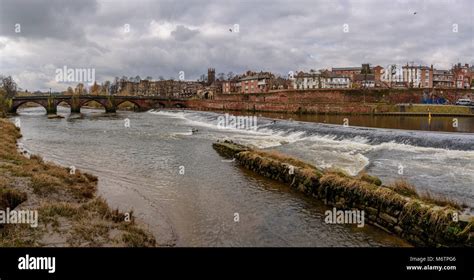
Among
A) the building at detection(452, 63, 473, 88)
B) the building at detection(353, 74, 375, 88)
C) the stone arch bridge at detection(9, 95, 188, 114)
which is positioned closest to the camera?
the stone arch bridge at detection(9, 95, 188, 114)

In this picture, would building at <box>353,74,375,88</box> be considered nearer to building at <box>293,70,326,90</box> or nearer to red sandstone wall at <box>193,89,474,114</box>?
building at <box>293,70,326,90</box>

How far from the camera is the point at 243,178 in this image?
71.9 ft

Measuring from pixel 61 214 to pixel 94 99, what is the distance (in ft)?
327

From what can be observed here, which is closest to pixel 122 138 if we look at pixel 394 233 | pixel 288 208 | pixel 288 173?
pixel 288 173

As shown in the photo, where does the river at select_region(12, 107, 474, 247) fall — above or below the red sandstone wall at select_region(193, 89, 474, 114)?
Answer: below

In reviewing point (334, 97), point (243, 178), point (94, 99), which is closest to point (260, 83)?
point (334, 97)

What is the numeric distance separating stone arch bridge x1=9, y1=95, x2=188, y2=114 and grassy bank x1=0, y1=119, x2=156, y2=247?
282ft

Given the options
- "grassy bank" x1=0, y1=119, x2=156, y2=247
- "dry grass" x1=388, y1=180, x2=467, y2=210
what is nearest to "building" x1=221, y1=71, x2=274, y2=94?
"grassy bank" x1=0, y1=119, x2=156, y2=247

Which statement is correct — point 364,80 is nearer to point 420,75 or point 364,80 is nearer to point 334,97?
point 420,75

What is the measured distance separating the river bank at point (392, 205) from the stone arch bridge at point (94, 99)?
91.6 meters

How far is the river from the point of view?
42.6ft

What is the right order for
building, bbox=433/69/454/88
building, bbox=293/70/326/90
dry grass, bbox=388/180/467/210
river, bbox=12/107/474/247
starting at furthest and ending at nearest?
1. building, bbox=433/69/454/88
2. building, bbox=293/70/326/90
3. dry grass, bbox=388/180/467/210
4. river, bbox=12/107/474/247
